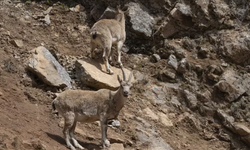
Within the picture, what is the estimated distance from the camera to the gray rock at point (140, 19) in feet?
48.1

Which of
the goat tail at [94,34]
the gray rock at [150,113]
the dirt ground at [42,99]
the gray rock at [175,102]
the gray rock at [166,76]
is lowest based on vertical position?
the dirt ground at [42,99]

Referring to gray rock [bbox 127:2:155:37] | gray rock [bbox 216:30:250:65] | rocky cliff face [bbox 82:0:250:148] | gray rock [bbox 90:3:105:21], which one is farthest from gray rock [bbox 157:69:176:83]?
gray rock [bbox 90:3:105:21]

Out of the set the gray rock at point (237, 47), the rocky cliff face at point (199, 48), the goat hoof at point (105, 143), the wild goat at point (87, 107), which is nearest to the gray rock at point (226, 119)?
the rocky cliff face at point (199, 48)

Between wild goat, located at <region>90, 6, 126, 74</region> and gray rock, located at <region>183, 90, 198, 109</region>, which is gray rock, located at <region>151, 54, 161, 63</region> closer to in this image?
wild goat, located at <region>90, 6, 126, 74</region>

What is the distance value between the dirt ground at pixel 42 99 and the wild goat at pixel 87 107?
1.31ft

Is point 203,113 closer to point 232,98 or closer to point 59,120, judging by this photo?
point 232,98

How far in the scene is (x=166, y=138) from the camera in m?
11.3

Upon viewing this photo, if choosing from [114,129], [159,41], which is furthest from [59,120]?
[159,41]

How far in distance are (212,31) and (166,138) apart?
18.2 ft

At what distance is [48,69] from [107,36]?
247cm

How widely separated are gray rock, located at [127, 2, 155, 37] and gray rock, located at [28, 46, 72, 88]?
4163 millimetres

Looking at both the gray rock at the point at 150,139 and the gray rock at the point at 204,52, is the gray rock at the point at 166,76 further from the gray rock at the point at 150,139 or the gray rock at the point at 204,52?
the gray rock at the point at 150,139

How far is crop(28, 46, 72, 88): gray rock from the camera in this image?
11008 mm

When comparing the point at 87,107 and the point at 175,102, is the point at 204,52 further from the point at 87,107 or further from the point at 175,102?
the point at 87,107
